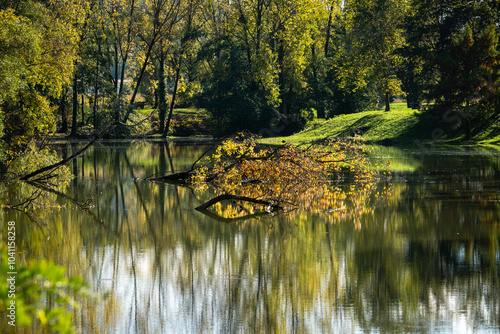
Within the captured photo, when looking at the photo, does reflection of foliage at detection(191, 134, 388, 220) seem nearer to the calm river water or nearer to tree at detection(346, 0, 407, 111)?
the calm river water

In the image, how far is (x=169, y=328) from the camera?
22.7ft

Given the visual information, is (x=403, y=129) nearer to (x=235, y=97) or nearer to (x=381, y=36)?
(x=381, y=36)

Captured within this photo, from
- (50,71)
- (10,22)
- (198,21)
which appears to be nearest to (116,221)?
(10,22)

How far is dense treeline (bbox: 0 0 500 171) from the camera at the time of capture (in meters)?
38.3

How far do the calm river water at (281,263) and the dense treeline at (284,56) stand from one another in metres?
18.0

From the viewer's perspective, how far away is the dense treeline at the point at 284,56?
3828cm

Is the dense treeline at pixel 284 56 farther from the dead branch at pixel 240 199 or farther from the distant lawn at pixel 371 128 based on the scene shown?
the dead branch at pixel 240 199

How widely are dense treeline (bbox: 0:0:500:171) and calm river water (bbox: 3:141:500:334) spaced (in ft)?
58.9

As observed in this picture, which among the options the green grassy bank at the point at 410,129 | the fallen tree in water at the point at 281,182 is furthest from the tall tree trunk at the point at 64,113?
the fallen tree in water at the point at 281,182

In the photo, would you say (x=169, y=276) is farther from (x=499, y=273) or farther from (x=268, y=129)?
(x=268, y=129)

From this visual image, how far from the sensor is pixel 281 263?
380 inches

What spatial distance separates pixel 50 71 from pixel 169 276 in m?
21.1

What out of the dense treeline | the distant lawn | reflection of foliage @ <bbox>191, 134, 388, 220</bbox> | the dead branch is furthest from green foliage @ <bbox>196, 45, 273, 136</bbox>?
the dead branch

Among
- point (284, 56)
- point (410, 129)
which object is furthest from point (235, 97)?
point (410, 129)
